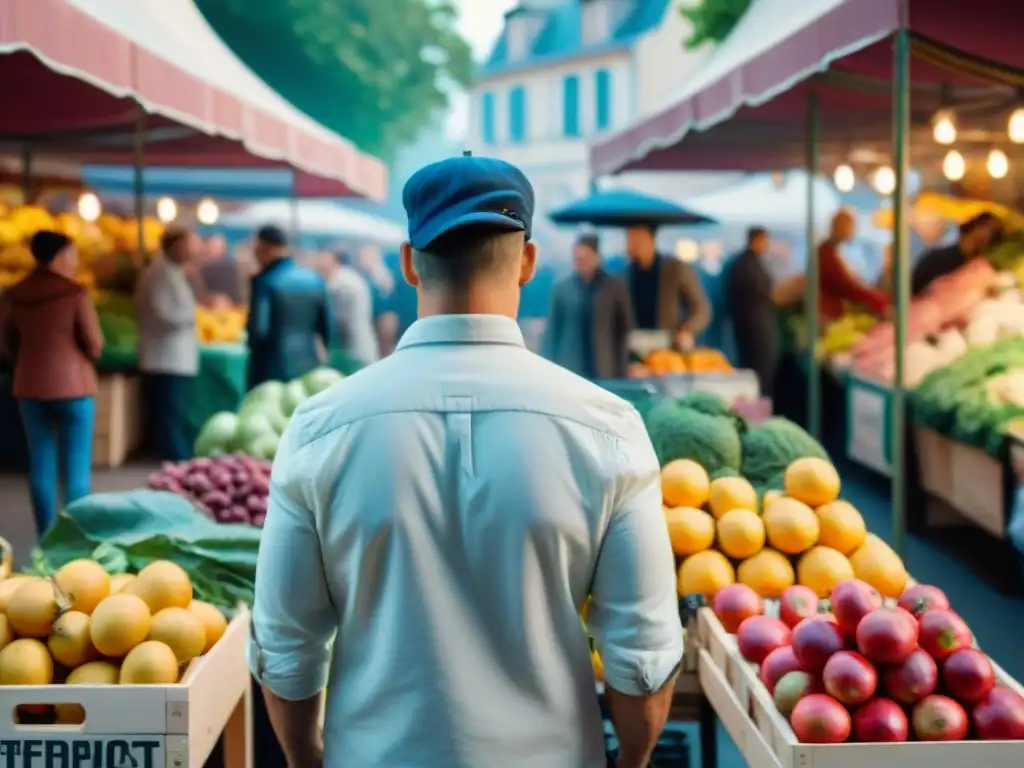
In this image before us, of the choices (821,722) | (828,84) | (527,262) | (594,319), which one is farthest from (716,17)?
(527,262)

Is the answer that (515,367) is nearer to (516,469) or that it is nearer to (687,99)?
(516,469)

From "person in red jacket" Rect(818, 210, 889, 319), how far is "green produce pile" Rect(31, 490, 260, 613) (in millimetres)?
8219

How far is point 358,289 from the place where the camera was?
11.3m

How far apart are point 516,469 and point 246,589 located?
6.85 feet

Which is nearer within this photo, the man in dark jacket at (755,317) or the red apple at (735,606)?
the red apple at (735,606)

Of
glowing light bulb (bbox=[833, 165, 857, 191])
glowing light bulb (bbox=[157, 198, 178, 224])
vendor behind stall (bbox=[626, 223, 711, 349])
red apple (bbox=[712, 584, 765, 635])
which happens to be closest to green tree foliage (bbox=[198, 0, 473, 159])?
glowing light bulb (bbox=[157, 198, 178, 224])

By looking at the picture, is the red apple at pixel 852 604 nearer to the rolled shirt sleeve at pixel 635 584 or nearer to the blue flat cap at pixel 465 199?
the rolled shirt sleeve at pixel 635 584

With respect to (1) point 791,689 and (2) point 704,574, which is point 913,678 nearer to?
(1) point 791,689

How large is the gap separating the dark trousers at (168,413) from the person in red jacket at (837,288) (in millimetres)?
5299

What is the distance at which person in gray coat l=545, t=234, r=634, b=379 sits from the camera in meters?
9.28

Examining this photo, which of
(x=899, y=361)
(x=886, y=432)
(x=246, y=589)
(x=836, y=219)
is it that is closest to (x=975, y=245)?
(x=836, y=219)

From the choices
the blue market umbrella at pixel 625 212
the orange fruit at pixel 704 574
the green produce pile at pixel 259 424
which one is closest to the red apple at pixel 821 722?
the orange fruit at pixel 704 574

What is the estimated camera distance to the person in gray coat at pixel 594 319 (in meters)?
9.28

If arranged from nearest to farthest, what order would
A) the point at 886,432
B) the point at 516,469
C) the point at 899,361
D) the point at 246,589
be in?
1. the point at 516,469
2. the point at 246,589
3. the point at 899,361
4. the point at 886,432
